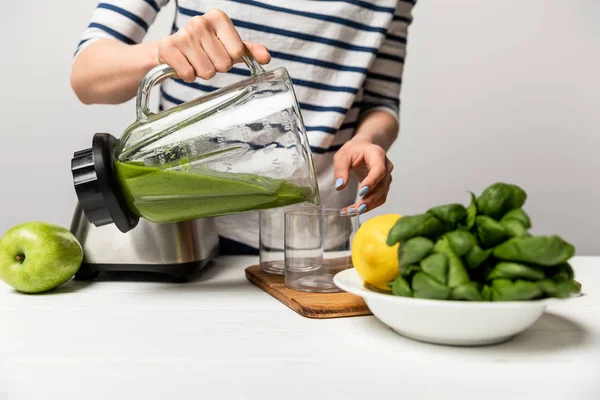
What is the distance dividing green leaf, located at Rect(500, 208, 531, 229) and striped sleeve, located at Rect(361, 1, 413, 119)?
0.69 m

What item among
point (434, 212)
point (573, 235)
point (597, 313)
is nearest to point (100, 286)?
point (434, 212)

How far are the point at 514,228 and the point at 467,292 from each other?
0.07 m

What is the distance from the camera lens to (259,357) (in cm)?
58

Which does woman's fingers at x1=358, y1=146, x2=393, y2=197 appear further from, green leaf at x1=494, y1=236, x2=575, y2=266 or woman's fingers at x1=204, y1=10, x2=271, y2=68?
green leaf at x1=494, y1=236, x2=575, y2=266

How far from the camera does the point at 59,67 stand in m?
2.24

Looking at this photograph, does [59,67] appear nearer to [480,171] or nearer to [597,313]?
[480,171]

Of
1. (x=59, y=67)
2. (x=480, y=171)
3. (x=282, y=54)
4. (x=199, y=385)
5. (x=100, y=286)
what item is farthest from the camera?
(x=480, y=171)

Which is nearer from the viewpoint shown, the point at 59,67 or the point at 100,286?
the point at 100,286

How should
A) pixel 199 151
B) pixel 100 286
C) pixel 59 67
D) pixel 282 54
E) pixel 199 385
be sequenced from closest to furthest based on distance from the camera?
pixel 199 385 → pixel 199 151 → pixel 100 286 → pixel 282 54 → pixel 59 67

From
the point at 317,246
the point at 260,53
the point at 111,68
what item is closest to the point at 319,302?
the point at 317,246

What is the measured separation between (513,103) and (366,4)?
146 centimetres

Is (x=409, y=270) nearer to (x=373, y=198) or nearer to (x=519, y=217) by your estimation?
(x=519, y=217)

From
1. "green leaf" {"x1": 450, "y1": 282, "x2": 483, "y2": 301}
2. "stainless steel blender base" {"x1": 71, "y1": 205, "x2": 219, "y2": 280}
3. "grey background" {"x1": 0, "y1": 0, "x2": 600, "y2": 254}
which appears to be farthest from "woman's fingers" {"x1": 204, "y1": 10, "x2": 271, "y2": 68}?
"grey background" {"x1": 0, "y1": 0, "x2": 600, "y2": 254}

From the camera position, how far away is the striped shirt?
3.68 feet
